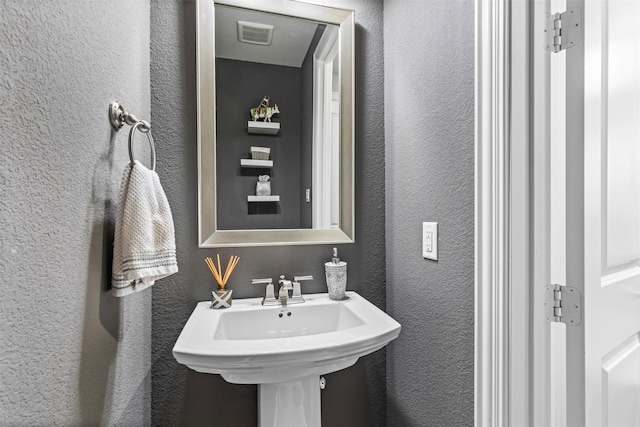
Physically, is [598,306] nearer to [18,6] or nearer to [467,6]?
[467,6]

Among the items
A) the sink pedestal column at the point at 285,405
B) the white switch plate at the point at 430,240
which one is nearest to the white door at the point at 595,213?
the white switch plate at the point at 430,240

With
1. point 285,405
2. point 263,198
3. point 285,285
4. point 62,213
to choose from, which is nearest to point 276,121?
point 263,198

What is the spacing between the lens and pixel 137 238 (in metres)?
0.82

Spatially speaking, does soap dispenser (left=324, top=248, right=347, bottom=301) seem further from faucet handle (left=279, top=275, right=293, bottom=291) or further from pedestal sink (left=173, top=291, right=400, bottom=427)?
faucet handle (left=279, top=275, right=293, bottom=291)

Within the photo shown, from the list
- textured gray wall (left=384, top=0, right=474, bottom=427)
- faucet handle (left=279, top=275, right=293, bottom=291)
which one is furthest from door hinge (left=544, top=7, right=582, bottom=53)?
faucet handle (left=279, top=275, right=293, bottom=291)

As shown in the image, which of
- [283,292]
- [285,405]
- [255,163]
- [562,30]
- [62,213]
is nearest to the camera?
[62,213]

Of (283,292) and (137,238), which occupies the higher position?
(137,238)

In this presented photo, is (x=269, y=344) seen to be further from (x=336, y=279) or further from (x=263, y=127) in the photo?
(x=263, y=127)

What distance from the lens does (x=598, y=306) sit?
0.79 m

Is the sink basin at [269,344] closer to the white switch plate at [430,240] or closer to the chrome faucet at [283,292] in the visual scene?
the chrome faucet at [283,292]

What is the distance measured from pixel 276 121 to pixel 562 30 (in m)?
0.92

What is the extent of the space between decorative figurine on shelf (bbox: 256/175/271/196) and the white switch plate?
0.59 m

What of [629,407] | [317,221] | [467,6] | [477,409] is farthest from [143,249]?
[629,407]

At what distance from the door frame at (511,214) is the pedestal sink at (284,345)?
280 mm
